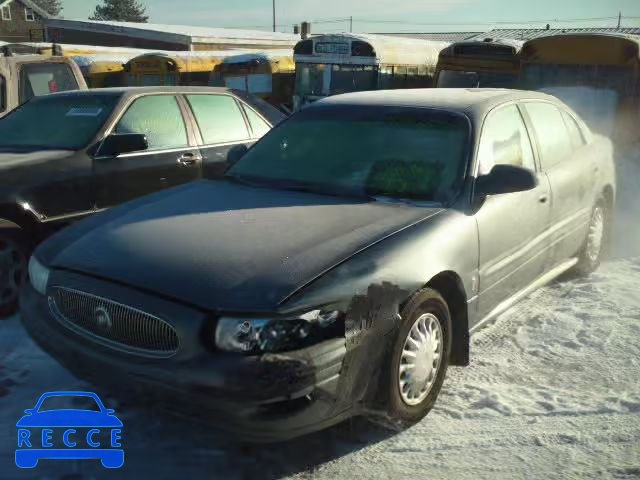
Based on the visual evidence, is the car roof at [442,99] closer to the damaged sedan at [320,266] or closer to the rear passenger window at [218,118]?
the damaged sedan at [320,266]

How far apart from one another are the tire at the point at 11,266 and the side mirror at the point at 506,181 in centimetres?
331

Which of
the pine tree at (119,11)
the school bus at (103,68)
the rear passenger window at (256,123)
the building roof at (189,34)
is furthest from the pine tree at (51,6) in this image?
the rear passenger window at (256,123)

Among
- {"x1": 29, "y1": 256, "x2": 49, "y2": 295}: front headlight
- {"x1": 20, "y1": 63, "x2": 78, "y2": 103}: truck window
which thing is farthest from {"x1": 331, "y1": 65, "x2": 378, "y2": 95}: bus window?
{"x1": 29, "y1": 256, "x2": 49, "y2": 295}: front headlight

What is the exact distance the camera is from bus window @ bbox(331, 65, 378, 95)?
1592 centimetres

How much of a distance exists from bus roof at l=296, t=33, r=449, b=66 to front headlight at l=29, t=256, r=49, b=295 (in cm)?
1363

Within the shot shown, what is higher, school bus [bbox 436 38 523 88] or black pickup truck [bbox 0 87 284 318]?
school bus [bbox 436 38 523 88]

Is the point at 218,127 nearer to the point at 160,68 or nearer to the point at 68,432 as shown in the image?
the point at 68,432

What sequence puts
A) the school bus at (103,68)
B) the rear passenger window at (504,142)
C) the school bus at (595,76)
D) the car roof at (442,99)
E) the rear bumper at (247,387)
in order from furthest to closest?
the school bus at (103,68), the school bus at (595,76), the car roof at (442,99), the rear passenger window at (504,142), the rear bumper at (247,387)

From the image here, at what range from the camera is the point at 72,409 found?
3.28 metres

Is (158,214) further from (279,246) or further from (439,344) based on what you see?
(439,344)

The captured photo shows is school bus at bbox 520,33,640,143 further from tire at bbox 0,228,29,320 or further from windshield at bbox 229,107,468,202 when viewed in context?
tire at bbox 0,228,29,320

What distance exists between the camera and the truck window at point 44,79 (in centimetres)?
759

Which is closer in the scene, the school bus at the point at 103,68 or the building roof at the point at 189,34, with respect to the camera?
the school bus at the point at 103,68

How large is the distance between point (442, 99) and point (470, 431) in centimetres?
208
